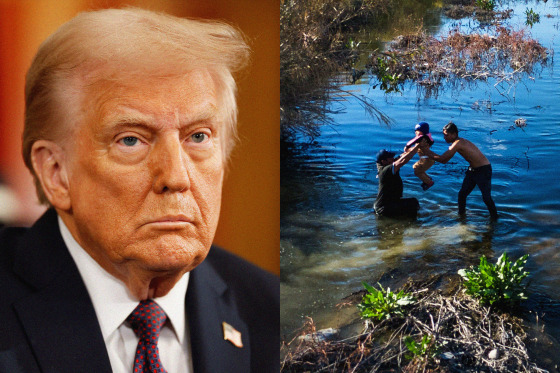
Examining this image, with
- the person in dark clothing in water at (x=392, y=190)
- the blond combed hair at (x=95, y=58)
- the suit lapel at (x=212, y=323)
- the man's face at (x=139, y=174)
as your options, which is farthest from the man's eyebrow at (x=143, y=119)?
the person in dark clothing in water at (x=392, y=190)

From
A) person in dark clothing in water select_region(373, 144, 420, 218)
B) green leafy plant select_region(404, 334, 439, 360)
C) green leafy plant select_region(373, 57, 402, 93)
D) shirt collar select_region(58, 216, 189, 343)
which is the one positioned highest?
green leafy plant select_region(373, 57, 402, 93)

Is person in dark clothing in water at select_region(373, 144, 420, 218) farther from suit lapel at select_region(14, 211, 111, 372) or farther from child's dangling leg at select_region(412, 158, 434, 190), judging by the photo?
suit lapel at select_region(14, 211, 111, 372)

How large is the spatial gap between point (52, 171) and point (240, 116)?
1013 millimetres

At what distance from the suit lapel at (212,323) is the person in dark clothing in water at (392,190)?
1.07m

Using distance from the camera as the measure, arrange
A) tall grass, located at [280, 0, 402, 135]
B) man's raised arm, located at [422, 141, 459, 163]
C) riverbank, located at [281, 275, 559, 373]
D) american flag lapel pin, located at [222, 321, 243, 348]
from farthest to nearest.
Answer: tall grass, located at [280, 0, 402, 135] → man's raised arm, located at [422, 141, 459, 163] → riverbank, located at [281, 275, 559, 373] → american flag lapel pin, located at [222, 321, 243, 348]

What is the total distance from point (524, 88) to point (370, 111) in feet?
2.87

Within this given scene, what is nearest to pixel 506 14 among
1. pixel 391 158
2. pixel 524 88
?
pixel 524 88

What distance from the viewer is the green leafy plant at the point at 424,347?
3.59m

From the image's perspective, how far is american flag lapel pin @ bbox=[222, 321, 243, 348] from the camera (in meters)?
3.24

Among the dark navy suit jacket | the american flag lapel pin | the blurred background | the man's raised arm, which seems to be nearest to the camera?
the dark navy suit jacket

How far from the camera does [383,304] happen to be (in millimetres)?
3670

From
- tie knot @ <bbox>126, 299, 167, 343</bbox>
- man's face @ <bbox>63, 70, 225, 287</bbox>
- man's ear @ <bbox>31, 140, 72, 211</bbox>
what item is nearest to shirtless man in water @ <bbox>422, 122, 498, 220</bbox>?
man's face @ <bbox>63, 70, 225, 287</bbox>

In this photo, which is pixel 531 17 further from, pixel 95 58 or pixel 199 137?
pixel 95 58

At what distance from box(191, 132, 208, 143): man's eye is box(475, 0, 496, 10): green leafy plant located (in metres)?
1.80
